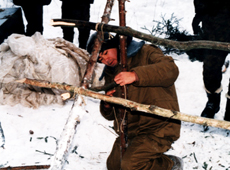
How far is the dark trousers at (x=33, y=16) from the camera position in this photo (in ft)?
17.4

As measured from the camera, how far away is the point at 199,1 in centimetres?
381

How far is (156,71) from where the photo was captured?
2.38 meters

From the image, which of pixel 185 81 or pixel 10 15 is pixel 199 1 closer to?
pixel 185 81

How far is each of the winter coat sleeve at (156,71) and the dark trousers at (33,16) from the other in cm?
345

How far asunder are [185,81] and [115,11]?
4.01 m

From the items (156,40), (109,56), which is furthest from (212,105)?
(156,40)

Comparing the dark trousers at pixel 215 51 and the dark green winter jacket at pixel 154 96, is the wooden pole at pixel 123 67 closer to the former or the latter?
the dark green winter jacket at pixel 154 96

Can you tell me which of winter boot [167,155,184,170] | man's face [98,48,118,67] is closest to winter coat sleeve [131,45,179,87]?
man's face [98,48,118,67]

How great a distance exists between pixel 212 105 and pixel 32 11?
3.83m

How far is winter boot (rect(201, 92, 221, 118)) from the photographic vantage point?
159 inches

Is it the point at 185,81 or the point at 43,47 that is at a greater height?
the point at 43,47

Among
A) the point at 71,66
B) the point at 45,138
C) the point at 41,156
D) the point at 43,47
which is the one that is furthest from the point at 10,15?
the point at 41,156

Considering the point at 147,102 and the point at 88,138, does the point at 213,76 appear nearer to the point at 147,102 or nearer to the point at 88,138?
the point at 147,102

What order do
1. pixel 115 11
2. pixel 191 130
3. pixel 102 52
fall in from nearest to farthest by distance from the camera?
pixel 102 52, pixel 191 130, pixel 115 11
